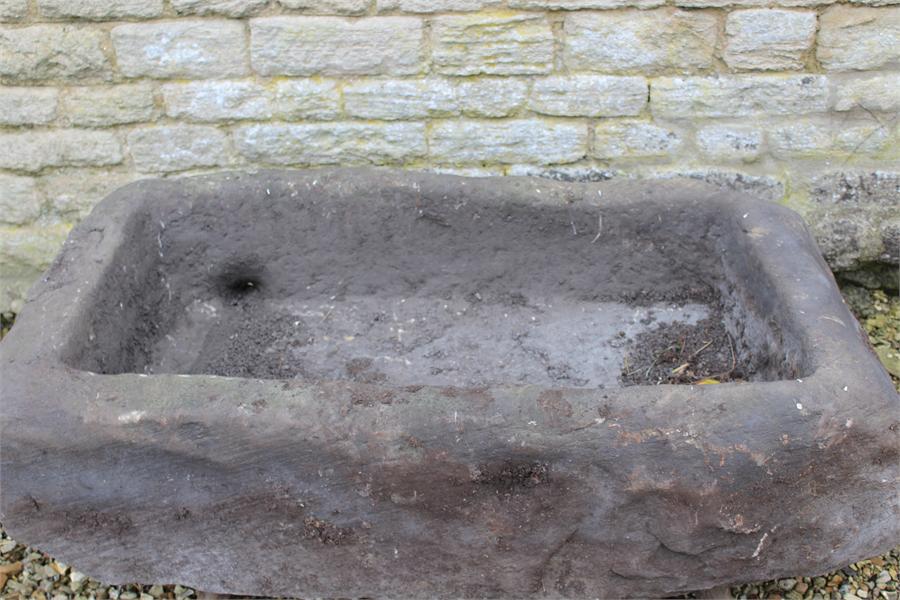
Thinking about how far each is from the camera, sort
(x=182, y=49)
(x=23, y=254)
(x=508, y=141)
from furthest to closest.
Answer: (x=23, y=254) < (x=508, y=141) < (x=182, y=49)

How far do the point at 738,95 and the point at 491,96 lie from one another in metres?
0.79

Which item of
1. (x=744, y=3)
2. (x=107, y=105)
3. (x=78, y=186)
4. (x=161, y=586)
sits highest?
(x=744, y=3)

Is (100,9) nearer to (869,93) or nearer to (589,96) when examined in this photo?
(589,96)

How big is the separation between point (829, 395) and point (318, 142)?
1.85 meters

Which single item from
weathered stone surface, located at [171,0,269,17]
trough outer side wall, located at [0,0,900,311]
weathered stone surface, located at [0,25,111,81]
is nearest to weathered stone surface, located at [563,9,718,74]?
trough outer side wall, located at [0,0,900,311]

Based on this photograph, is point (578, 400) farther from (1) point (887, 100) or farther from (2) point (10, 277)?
(2) point (10, 277)

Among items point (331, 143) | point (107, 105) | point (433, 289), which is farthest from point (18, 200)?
point (433, 289)

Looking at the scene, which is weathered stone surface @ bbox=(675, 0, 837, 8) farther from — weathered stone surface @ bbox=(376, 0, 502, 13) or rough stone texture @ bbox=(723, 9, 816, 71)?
weathered stone surface @ bbox=(376, 0, 502, 13)

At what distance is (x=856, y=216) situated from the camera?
3020 mm

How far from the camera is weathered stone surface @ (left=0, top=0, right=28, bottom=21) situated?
279 cm

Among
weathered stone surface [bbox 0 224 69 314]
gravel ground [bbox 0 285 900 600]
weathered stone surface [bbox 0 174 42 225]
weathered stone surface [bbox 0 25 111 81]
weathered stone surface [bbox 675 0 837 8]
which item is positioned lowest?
gravel ground [bbox 0 285 900 600]

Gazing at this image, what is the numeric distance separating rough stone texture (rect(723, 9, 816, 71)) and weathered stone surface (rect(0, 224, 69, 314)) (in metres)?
2.34

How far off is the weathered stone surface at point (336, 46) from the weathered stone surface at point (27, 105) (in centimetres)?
71

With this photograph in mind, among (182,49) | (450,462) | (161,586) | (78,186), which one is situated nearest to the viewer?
(450,462)
